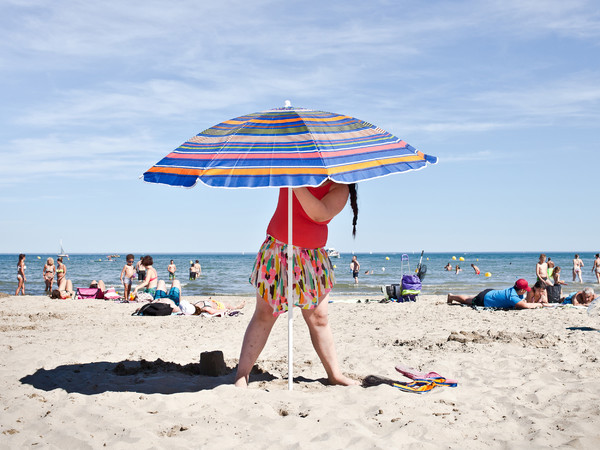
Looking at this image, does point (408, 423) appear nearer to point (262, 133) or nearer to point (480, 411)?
point (480, 411)

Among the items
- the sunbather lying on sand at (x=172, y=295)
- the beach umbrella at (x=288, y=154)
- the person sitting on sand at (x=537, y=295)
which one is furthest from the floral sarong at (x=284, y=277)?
the person sitting on sand at (x=537, y=295)

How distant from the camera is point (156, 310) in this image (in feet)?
32.9

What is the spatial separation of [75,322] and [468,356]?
21.4ft

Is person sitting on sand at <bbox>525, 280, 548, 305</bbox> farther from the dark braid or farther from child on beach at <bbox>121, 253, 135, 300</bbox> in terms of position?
child on beach at <bbox>121, 253, 135, 300</bbox>

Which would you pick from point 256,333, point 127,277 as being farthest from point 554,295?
point 127,277

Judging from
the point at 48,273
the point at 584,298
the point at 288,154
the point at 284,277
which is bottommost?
the point at 584,298

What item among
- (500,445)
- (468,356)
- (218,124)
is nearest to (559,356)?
(468,356)

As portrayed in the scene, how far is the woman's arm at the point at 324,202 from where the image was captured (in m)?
3.46

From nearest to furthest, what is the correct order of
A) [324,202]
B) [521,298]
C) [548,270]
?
[324,202] → [521,298] → [548,270]

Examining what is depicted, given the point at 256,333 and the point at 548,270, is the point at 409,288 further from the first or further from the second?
the point at 256,333

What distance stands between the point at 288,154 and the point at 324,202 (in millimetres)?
562

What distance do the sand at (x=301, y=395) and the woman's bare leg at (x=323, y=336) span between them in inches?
4.9

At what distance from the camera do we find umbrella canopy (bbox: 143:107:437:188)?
116 inches

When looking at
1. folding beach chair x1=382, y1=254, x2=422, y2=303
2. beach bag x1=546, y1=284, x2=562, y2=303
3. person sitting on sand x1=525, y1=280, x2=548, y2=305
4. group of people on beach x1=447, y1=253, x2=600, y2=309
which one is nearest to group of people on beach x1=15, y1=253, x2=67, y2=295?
folding beach chair x1=382, y1=254, x2=422, y2=303
